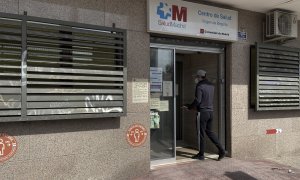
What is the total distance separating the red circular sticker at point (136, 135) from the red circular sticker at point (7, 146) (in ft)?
5.88

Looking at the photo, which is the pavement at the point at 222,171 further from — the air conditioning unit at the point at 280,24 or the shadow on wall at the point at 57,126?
the air conditioning unit at the point at 280,24

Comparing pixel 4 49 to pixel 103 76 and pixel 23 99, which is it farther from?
pixel 103 76

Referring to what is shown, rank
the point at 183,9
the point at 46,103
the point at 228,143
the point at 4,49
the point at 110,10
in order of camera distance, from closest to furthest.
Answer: the point at 4,49, the point at 46,103, the point at 110,10, the point at 183,9, the point at 228,143

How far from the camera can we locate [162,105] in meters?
6.04

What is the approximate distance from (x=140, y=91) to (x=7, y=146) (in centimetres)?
224

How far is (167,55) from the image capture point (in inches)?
236

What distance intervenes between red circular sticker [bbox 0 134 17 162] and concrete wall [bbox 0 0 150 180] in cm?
6

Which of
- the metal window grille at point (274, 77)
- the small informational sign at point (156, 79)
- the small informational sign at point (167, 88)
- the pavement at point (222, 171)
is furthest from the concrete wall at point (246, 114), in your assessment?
the small informational sign at point (156, 79)

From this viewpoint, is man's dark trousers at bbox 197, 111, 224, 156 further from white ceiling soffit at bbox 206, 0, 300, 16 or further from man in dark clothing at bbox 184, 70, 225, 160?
white ceiling soffit at bbox 206, 0, 300, 16

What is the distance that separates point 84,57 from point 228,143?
11.9ft

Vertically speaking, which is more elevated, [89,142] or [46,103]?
[46,103]

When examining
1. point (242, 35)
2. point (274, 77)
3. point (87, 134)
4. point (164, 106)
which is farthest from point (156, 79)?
point (274, 77)

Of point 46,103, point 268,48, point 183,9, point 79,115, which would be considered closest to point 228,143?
point 268,48

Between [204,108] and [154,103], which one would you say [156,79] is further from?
[204,108]
